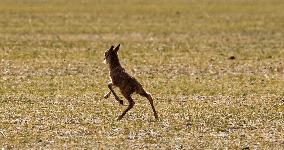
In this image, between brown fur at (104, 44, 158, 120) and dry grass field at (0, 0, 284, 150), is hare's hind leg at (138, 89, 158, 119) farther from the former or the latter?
dry grass field at (0, 0, 284, 150)

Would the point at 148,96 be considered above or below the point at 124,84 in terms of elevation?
below

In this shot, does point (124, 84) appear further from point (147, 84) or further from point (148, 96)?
point (147, 84)

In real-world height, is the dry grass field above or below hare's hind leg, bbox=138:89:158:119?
below

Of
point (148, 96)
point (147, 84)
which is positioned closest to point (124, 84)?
point (148, 96)

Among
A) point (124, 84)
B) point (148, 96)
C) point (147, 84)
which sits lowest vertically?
point (147, 84)

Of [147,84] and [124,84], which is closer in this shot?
[124,84]

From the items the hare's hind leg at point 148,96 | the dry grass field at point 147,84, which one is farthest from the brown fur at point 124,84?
the dry grass field at point 147,84

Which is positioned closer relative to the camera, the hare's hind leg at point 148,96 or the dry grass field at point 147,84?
the dry grass field at point 147,84

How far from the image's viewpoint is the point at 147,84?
891 inches

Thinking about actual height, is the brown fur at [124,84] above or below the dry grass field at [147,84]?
above

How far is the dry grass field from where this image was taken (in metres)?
14.4

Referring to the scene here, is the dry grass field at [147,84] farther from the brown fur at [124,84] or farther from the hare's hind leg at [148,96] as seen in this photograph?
the brown fur at [124,84]

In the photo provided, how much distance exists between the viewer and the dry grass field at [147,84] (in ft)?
47.4

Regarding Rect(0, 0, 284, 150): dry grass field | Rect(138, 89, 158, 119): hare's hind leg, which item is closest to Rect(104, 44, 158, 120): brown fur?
Rect(138, 89, 158, 119): hare's hind leg
